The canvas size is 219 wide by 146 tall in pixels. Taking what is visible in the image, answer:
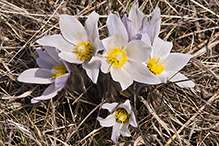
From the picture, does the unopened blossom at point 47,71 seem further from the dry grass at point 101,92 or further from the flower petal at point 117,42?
the flower petal at point 117,42

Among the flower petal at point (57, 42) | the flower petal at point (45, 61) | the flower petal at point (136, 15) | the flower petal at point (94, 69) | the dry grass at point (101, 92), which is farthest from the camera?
the dry grass at point (101, 92)

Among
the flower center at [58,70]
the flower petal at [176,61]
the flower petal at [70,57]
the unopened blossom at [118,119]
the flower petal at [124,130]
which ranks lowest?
the flower petal at [124,130]

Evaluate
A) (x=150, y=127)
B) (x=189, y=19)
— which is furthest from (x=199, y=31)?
(x=150, y=127)

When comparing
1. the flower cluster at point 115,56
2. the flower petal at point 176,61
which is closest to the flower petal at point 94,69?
the flower cluster at point 115,56

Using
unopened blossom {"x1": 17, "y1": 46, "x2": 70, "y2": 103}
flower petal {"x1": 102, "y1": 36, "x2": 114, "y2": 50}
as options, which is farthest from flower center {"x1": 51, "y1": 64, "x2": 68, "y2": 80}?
flower petal {"x1": 102, "y1": 36, "x2": 114, "y2": 50}

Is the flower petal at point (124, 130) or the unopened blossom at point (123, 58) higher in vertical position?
the unopened blossom at point (123, 58)

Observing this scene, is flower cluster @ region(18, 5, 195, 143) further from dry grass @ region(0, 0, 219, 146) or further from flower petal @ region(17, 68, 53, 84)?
dry grass @ region(0, 0, 219, 146)

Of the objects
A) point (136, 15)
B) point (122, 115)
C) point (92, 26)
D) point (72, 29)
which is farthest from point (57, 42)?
point (122, 115)

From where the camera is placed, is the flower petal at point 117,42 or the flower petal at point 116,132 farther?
the flower petal at point 116,132
